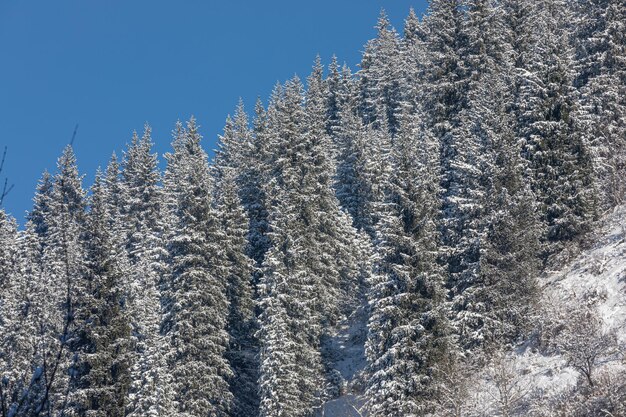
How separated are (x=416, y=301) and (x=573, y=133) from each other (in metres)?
12.4

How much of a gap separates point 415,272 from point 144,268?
1762 centimetres

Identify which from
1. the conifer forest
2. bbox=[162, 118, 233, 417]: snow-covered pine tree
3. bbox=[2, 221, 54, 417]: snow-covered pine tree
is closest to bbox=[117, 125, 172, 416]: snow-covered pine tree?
the conifer forest

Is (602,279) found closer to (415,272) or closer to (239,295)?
(415,272)

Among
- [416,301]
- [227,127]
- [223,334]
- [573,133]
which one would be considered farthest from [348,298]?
[227,127]

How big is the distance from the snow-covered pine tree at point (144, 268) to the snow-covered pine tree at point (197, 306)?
1.19 meters

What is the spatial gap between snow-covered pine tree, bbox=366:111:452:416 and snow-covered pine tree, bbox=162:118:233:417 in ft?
26.7

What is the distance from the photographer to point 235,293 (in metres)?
41.5

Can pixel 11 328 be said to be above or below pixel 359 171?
below

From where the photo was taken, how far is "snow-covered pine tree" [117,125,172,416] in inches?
1222

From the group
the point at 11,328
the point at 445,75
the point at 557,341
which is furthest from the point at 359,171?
the point at 11,328

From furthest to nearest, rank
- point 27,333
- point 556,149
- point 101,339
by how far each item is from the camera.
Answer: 1. point 556,149
2. point 27,333
3. point 101,339

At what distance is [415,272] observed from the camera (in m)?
32.1

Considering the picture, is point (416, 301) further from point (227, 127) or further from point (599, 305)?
point (227, 127)

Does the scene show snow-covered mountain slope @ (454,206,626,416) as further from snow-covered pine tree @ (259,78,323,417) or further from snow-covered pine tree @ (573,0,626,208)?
snow-covered pine tree @ (259,78,323,417)
